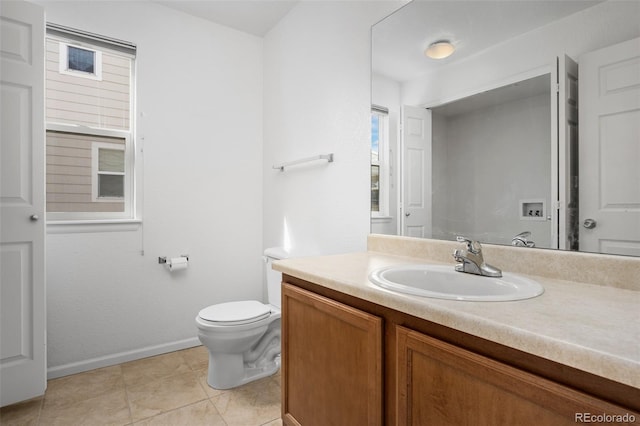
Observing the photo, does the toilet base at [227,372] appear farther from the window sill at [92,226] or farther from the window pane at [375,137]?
the window pane at [375,137]

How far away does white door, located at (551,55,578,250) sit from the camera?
103 cm

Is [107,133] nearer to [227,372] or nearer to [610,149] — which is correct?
[227,372]

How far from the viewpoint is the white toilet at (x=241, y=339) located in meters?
1.79

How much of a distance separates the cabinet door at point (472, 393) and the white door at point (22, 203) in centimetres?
189

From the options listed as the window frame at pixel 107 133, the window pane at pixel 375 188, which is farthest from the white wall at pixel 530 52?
the window frame at pixel 107 133

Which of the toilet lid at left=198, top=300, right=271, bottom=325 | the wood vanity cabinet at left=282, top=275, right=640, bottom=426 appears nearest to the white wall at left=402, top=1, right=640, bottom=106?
the wood vanity cabinet at left=282, top=275, right=640, bottom=426

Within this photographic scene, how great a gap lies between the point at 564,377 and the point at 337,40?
1948mm

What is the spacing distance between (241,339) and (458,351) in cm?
139

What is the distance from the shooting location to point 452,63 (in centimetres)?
139

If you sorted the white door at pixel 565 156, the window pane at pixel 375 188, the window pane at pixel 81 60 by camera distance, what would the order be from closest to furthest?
the white door at pixel 565 156
the window pane at pixel 375 188
the window pane at pixel 81 60

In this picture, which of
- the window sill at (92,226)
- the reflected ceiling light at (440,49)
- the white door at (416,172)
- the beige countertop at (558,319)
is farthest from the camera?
the window sill at (92,226)

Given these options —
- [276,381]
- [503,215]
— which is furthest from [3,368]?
[503,215]

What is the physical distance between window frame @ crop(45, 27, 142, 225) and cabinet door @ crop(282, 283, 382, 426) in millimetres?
1569

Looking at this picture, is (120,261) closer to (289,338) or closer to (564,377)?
(289,338)
